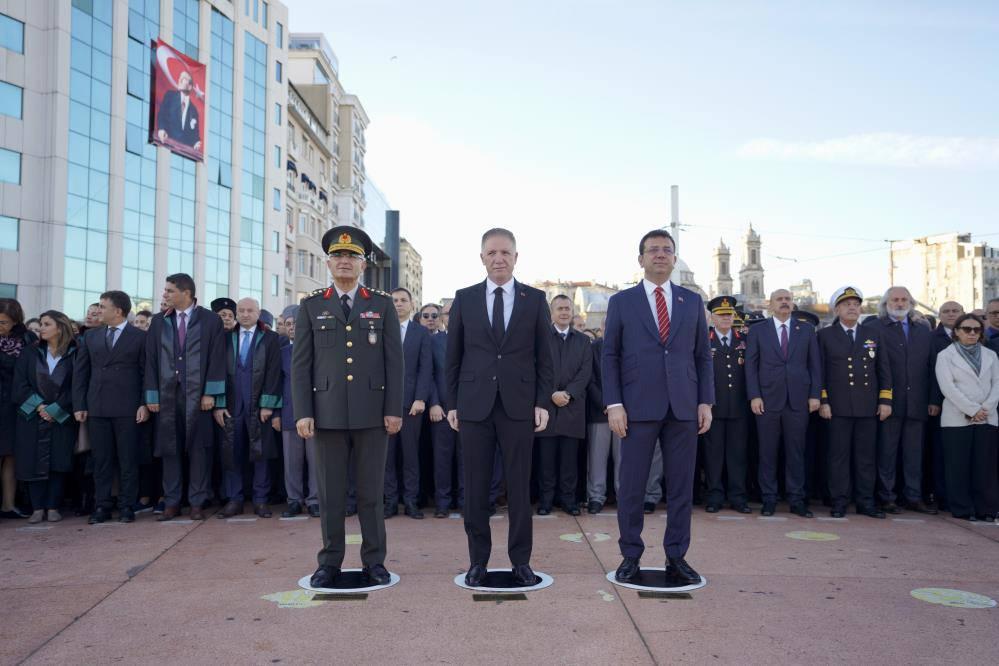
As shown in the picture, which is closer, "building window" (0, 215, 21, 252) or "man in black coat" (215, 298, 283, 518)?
"man in black coat" (215, 298, 283, 518)

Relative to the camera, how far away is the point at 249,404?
749 cm

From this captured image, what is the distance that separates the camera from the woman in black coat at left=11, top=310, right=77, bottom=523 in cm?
720

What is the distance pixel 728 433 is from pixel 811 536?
1.61 metres

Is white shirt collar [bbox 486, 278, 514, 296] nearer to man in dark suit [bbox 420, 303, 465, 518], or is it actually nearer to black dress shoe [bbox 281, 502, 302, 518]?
man in dark suit [bbox 420, 303, 465, 518]

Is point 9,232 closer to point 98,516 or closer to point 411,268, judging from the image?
point 98,516

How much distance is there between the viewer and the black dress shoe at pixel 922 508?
7496 mm

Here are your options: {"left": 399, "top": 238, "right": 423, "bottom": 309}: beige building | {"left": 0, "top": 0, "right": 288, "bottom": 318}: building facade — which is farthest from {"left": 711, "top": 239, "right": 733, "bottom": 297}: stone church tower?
{"left": 0, "top": 0, "right": 288, "bottom": 318}: building facade

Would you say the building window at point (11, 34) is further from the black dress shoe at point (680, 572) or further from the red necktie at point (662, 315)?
the black dress shoe at point (680, 572)

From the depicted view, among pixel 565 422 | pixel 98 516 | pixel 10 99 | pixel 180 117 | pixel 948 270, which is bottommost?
pixel 98 516

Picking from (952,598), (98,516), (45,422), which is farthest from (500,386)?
(45,422)

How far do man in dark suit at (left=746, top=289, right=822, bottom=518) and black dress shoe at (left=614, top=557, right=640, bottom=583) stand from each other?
3.05 metres

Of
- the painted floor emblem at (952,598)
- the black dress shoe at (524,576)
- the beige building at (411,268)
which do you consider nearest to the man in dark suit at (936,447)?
the painted floor emblem at (952,598)

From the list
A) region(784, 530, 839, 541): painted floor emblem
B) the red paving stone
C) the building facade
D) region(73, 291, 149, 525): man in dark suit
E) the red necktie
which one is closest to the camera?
the red paving stone

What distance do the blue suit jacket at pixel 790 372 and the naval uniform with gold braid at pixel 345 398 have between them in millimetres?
4173
